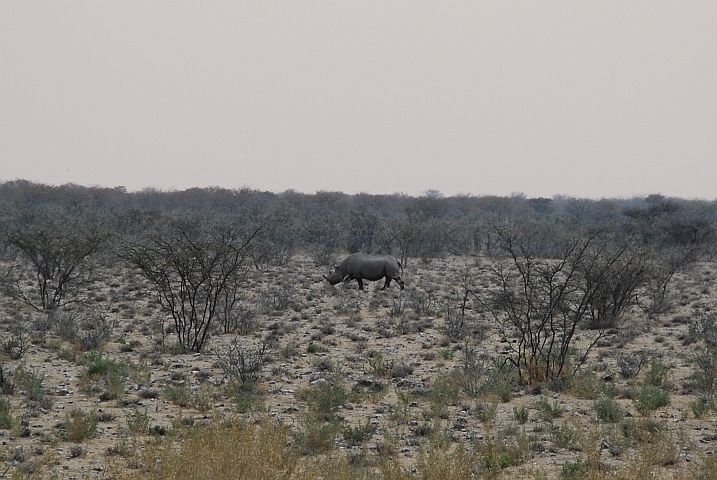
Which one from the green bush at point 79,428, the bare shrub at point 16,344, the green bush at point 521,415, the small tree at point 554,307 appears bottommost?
the green bush at point 79,428

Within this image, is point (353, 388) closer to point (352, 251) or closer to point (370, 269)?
point (370, 269)

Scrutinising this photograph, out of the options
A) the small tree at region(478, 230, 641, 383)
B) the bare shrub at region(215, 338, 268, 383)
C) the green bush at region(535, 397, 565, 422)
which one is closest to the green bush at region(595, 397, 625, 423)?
the green bush at region(535, 397, 565, 422)

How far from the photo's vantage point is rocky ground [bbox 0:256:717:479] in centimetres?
777

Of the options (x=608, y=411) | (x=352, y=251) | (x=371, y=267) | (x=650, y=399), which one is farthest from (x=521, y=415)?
(x=352, y=251)

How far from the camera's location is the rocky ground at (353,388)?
7.77m

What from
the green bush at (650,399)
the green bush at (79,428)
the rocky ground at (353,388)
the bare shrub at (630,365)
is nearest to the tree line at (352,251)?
the bare shrub at (630,365)

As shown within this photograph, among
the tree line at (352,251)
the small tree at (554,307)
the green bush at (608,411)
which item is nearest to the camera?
the green bush at (608,411)

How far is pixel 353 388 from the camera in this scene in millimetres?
10641

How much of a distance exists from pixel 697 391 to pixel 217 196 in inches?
2239

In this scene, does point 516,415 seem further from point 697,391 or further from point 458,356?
point 458,356

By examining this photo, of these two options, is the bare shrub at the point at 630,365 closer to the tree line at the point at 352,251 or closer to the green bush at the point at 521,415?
the tree line at the point at 352,251

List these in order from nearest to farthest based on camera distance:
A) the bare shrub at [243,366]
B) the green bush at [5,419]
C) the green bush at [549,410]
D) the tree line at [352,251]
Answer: the green bush at [5,419] → the green bush at [549,410] → the bare shrub at [243,366] → the tree line at [352,251]

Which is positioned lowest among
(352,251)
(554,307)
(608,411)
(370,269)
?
(608,411)

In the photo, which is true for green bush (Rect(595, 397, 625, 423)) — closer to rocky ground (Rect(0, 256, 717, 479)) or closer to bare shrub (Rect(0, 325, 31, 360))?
rocky ground (Rect(0, 256, 717, 479))
